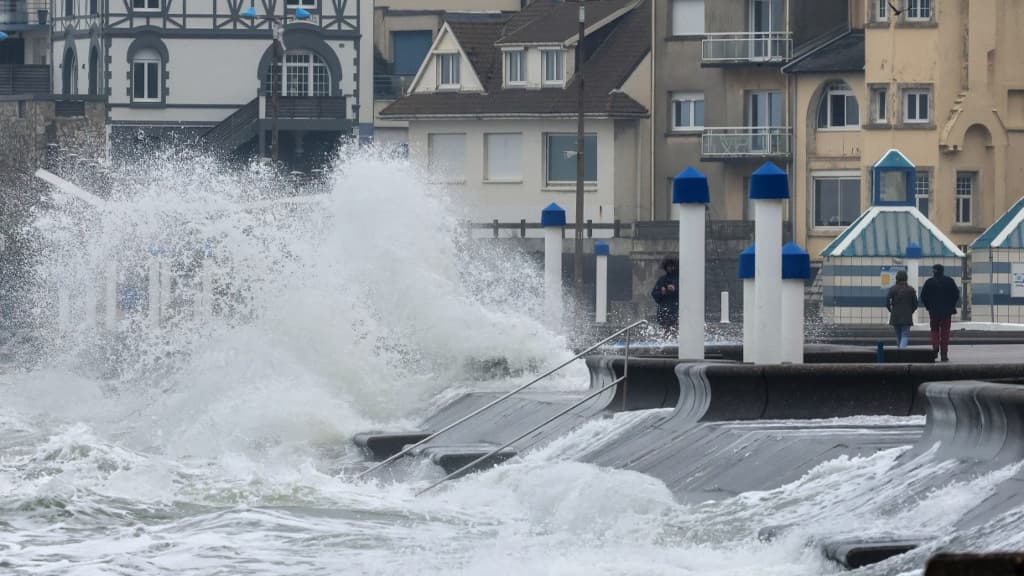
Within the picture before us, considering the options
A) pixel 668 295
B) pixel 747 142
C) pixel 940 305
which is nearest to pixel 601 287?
pixel 747 142

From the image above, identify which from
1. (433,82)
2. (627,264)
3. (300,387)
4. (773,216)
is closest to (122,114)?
(433,82)

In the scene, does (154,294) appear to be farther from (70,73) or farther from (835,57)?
(70,73)

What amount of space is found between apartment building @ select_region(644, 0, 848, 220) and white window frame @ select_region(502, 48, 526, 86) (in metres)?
4.57

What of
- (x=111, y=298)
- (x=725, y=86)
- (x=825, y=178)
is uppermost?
(x=725, y=86)

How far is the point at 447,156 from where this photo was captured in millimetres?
66438

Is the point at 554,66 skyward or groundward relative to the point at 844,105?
skyward

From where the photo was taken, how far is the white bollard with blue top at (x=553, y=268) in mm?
29828

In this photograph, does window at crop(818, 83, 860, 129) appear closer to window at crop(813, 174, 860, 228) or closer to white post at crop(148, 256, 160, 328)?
window at crop(813, 174, 860, 228)

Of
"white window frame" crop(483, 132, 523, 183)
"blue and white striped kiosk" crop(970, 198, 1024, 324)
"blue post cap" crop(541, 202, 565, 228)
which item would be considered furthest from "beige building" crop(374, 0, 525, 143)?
"blue post cap" crop(541, 202, 565, 228)

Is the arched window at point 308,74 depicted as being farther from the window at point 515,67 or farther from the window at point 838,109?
the window at point 838,109

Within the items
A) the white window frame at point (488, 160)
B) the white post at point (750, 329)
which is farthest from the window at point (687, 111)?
the white post at point (750, 329)

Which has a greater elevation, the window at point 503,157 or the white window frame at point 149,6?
the white window frame at point 149,6

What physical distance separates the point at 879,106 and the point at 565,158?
38.9ft

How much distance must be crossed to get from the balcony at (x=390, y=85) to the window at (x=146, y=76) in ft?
23.8
